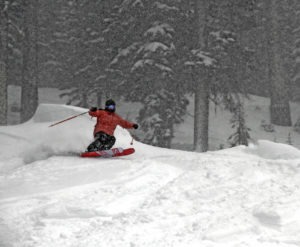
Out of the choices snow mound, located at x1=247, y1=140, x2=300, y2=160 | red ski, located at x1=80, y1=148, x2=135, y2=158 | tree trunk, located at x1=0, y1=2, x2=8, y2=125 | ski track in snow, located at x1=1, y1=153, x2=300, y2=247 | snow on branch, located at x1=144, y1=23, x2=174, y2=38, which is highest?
snow on branch, located at x1=144, y1=23, x2=174, y2=38

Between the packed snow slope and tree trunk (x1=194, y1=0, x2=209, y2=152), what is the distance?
7851 millimetres

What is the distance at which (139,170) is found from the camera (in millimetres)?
7379

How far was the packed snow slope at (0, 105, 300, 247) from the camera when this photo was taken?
15.6 feet

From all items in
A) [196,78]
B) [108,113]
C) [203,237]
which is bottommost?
[203,237]

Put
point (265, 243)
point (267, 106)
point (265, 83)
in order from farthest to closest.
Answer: point (265, 83)
point (267, 106)
point (265, 243)

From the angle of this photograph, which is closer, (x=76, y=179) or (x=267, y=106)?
(x=76, y=179)

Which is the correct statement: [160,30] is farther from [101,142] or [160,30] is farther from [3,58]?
[101,142]

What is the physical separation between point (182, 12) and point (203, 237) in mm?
14139

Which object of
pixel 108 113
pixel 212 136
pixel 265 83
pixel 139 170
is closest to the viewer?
pixel 139 170

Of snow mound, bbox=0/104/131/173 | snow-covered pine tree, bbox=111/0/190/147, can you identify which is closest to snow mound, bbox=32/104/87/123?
snow mound, bbox=0/104/131/173

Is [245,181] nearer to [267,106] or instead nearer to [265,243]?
[265,243]

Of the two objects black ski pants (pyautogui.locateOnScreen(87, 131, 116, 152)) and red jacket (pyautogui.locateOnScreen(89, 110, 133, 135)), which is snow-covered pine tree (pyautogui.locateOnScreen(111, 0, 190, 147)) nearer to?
red jacket (pyautogui.locateOnScreen(89, 110, 133, 135))

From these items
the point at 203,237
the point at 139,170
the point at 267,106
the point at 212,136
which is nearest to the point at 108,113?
the point at 139,170

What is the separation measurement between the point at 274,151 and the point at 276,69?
15859 millimetres
